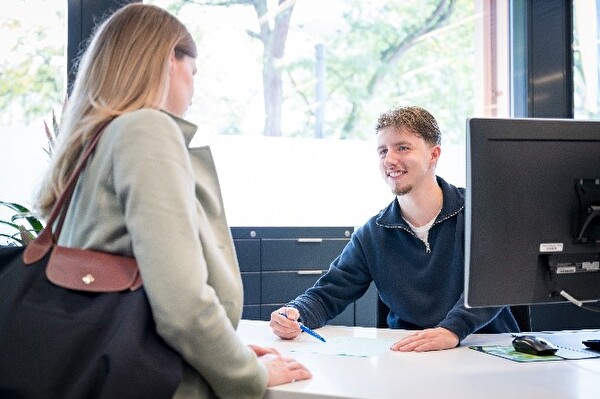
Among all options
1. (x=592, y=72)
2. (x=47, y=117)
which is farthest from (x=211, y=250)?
(x=592, y=72)

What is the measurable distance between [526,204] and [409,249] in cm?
75

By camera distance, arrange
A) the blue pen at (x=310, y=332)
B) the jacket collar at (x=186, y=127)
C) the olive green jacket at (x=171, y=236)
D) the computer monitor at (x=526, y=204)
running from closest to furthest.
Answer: the olive green jacket at (x=171, y=236)
the jacket collar at (x=186, y=127)
the computer monitor at (x=526, y=204)
the blue pen at (x=310, y=332)

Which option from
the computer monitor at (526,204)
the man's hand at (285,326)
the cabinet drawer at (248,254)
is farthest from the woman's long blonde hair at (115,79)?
the cabinet drawer at (248,254)

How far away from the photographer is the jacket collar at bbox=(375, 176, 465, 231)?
240 centimetres

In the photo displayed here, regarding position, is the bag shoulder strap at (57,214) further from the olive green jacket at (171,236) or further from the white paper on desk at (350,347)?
the white paper on desk at (350,347)

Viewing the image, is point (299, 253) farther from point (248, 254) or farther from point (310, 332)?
point (310, 332)

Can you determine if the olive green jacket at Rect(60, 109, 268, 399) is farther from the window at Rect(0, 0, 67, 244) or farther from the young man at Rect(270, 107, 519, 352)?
the window at Rect(0, 0, 67, 244)

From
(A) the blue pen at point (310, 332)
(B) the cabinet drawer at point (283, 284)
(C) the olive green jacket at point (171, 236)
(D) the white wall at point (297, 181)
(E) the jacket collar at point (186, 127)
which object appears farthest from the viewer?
(D) the white wall at point (297, 181)

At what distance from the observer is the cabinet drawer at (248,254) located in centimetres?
379

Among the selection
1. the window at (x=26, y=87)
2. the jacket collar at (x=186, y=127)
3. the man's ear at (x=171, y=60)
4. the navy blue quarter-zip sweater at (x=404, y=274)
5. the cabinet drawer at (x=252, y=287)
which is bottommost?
the cabinet drawer at (x=252, y=287)

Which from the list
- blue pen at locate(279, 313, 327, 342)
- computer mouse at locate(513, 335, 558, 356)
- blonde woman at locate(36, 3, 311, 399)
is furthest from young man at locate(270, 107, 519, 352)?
blonde woman at locate(36, 3, 311, 399)

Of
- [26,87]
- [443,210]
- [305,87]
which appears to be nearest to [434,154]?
[443,210]

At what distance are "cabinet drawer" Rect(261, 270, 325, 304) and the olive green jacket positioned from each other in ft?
7.85

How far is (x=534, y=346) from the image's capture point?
1.87 metres
